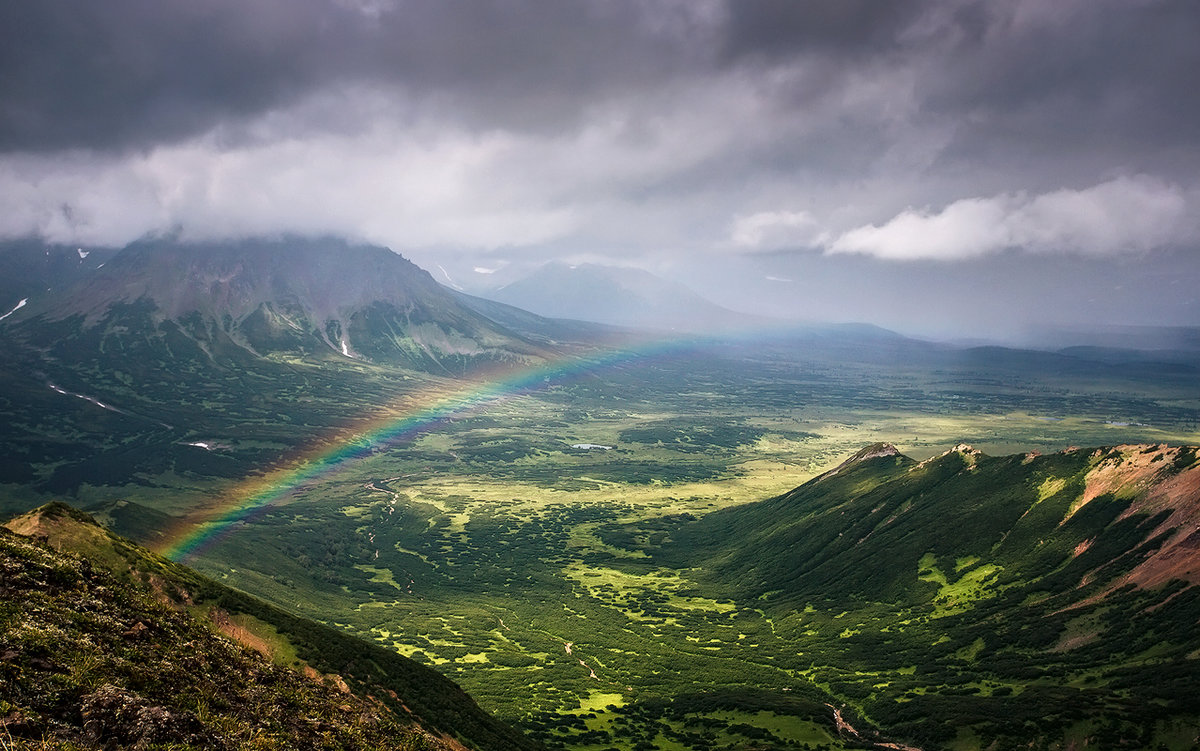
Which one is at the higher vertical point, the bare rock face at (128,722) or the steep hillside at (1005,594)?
the bare rock face at (128,722)

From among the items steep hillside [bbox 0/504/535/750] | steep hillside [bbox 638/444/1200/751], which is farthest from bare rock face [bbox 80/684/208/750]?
steep hillside [bbox 638/444/1200/751]

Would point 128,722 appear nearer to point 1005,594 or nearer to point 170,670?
point 170,670

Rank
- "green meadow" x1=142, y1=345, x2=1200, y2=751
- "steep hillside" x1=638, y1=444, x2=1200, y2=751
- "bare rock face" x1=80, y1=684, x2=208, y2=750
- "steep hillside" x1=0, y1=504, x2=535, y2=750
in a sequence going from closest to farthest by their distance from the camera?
"bare rock face" x1=80, y1=684, x2=208, y2=750, "steep hillside" x1=0, y1=504, x2=535, y2=750, "steep hillside" x1=638, y1=444, x2=1200, y2=751, "green meadow" x1=142, y1=345, x2=1200, y2=751

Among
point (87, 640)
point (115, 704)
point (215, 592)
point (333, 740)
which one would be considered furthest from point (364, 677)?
point (115, 704)

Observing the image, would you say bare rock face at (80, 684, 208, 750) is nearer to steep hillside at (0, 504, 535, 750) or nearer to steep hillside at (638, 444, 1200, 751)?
steep hillside at (0, 504, 535, 750)

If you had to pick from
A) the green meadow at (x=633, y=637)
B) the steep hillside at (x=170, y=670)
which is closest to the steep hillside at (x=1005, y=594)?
the green meadow at (x=633, y=637)

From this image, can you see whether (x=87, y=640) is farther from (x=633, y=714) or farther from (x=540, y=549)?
(x=540, y=549)

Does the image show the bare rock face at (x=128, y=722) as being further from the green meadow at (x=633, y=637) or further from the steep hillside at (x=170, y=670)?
the green meadow at (x=633, y=637)
